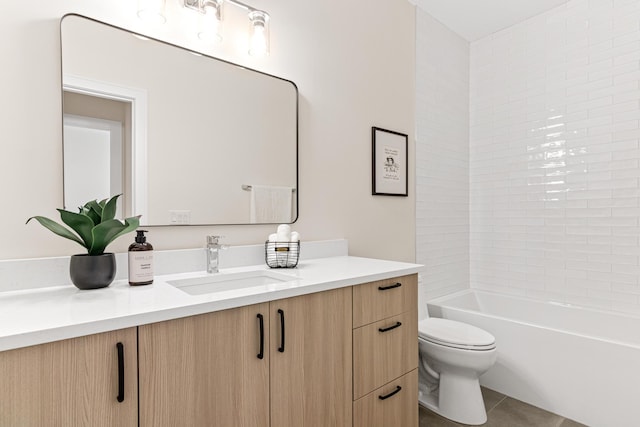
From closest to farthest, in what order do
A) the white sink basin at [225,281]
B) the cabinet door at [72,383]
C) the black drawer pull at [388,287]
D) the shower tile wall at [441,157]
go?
the cabinet door at [72,383], the white sink basin at [225,281], the black drawer pull at [388,287], the shower tile wall at [441,157]

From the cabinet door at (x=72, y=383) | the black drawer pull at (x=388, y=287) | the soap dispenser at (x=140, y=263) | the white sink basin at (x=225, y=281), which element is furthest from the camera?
the black drawer pull at (x=388, y=287)

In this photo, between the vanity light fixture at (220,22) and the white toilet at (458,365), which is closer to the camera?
the vanity light fixture at (220,22)

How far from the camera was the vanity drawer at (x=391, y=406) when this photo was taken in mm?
1381

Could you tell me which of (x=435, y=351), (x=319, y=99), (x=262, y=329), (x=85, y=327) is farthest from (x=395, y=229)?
(x=85, y=327)

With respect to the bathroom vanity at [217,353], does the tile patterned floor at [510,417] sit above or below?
below

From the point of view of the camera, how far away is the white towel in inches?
67.4

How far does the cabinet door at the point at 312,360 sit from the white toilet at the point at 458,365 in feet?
2.84

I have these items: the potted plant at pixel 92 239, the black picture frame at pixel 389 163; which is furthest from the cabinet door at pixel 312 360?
the black picture frame at pixel 389 163

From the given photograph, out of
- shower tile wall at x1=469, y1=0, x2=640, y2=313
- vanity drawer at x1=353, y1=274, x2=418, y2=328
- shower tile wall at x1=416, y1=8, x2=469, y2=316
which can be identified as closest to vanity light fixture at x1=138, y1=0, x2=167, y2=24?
vanity drawer at x1=353, y1=274, x2=418, y2=328

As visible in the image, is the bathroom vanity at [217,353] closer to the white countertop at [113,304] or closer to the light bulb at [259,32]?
the white countertop at [113,304]

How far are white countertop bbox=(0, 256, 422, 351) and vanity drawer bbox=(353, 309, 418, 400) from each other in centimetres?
21

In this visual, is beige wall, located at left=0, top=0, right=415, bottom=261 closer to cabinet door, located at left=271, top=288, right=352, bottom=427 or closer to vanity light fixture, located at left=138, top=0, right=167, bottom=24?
vanity light fixture, located at left=138, top=0, right=167, bottom=24

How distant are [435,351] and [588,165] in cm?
171

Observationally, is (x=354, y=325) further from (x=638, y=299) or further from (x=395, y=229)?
(x=638, y=299)
